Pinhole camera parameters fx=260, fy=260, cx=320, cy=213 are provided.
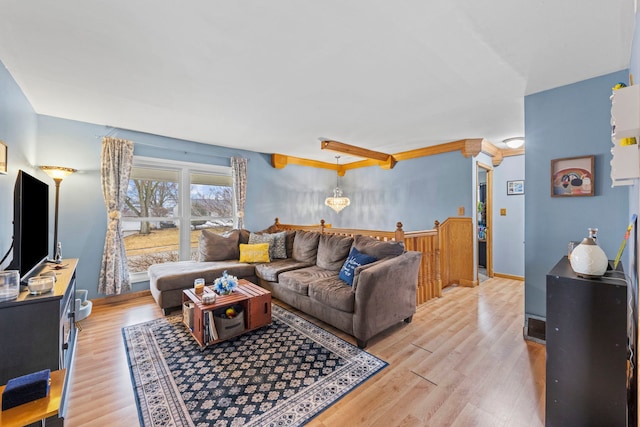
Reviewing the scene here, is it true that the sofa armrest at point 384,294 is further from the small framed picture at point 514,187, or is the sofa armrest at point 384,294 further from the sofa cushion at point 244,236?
the small framed picture at point 514,187

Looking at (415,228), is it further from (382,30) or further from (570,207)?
(382,30)

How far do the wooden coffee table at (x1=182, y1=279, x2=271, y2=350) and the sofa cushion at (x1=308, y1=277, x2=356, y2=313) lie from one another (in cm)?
52

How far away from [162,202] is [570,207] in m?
5.14

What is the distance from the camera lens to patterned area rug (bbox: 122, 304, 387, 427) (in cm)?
163

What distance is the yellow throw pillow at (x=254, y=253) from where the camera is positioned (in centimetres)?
406

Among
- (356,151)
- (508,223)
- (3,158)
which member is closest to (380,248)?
(356,151)

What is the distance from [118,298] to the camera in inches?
142

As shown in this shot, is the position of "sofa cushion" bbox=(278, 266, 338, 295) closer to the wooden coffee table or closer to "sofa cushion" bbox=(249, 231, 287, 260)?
the wooden coffee table

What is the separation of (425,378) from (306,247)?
2.37m

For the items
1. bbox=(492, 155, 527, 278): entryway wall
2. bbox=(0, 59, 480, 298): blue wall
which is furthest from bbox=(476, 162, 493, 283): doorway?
bbox=(0, 59, 480, 298): blue wall

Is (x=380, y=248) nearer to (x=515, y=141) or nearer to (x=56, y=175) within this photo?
(x=515, y=141)

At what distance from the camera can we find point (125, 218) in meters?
3.82

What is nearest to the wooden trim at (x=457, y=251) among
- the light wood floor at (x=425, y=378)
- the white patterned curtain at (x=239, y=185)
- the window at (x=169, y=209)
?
the light wood floor at (x=425, y=378)

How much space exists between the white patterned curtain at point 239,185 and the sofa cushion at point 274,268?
1315 millimetres
